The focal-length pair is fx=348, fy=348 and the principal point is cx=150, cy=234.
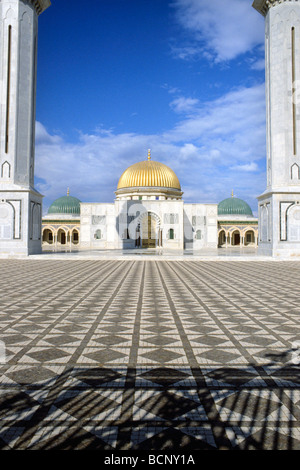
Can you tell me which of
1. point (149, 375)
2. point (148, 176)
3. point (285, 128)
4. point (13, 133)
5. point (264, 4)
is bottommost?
point (149, 375)

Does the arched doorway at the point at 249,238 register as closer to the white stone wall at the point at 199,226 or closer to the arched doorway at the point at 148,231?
→ the white stone wall at the point at 199,226

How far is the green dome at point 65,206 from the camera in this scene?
4388 centimetres

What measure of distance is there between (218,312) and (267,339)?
1.27 metres

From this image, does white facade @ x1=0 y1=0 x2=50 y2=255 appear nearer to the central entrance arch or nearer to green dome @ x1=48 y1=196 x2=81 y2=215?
the central entrance arch

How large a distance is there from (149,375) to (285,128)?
14856mm

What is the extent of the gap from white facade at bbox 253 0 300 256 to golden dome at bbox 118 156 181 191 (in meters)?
18.9

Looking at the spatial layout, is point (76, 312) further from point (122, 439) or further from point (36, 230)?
point (36, 230)

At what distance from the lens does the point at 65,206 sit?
145 ft

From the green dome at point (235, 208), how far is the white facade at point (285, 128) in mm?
28430

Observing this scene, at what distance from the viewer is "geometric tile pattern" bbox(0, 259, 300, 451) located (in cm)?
198

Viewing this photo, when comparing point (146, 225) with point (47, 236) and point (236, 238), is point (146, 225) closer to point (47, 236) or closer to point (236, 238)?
point (236, 238)

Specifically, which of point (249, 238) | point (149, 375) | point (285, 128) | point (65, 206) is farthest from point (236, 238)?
point (149, 375)

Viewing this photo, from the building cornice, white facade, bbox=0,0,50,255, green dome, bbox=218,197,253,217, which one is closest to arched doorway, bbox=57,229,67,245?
green dome, bbox=218,197,253,217

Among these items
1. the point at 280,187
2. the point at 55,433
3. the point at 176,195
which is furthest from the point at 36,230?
the point at 176,195
